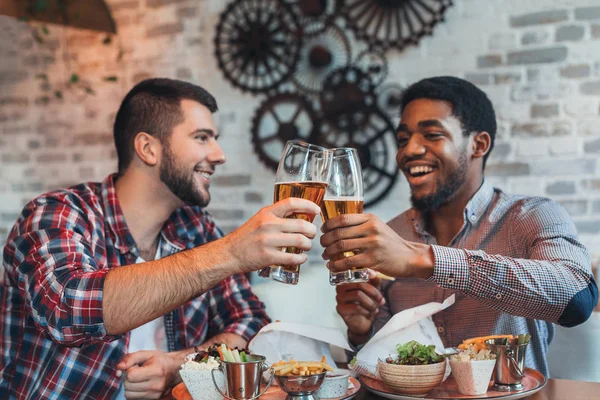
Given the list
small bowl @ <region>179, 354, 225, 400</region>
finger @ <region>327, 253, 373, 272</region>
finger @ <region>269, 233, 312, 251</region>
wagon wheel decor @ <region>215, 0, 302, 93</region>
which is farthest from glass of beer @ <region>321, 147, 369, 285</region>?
wagon wheel decor @ <region>215, 0, 302, 93</region>

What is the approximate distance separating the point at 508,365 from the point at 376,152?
81.5 inches

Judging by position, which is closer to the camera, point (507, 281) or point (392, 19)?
point (507, 281)

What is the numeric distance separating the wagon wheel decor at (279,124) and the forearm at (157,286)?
2.11 m

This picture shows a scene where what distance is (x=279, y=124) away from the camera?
11.6 ft

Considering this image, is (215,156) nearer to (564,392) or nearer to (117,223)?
(117,223)

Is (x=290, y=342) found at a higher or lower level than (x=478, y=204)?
lower

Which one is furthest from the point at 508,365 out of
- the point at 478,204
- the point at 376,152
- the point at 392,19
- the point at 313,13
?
the point at 313,13

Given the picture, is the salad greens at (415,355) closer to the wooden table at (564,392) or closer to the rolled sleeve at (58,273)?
the wooden table at (564,392)

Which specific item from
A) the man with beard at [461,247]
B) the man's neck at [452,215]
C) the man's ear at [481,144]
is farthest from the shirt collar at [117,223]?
the man's ear at [481,144]

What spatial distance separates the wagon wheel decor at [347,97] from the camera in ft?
11.0

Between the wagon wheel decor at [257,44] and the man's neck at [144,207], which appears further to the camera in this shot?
the wagon wheel decor at [257,44]

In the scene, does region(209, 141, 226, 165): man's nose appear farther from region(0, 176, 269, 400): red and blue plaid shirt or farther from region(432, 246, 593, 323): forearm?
region(432, 246, 593, 323): forearm

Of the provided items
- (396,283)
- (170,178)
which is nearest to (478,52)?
(396,283)

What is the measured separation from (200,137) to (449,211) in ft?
2.80
